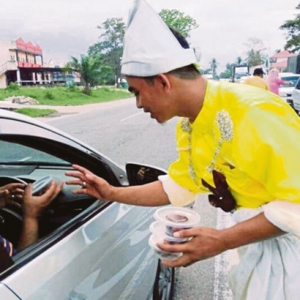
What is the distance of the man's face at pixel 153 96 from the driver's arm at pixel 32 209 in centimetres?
Answer: 82

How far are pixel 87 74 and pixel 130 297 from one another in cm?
2941

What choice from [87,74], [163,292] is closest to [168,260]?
[163,292]

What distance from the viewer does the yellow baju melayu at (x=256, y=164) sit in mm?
1282

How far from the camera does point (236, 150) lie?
134cm

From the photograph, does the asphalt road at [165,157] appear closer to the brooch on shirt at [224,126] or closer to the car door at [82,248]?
the brooch on shirt at [224,126]

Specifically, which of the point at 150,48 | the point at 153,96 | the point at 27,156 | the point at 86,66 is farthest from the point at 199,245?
the point at 86,66

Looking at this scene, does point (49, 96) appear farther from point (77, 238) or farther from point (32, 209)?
point (77, 238)

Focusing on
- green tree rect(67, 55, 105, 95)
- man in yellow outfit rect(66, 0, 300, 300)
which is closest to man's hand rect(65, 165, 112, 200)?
man in yellow outfit rect(66, 0, 300, 300)

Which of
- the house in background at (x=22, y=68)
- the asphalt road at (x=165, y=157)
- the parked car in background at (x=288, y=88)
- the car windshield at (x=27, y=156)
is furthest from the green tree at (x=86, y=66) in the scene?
the car windshield at (x=27, y=156)

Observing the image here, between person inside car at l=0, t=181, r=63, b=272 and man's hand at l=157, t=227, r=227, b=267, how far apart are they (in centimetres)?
66

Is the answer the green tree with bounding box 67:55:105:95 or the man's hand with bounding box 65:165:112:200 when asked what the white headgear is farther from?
the green tree with bounding box 67:55:105:95

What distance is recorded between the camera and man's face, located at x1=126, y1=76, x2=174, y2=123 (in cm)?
143

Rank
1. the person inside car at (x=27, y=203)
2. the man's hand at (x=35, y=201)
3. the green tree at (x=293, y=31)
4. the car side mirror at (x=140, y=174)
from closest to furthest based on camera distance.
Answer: the person inside car at (x=27, y=203) → the man's hand at (x=35, y=201) → the car side mirror at (x=140, y=174) → the green tree at (x=293, y=31)

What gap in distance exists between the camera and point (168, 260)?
56.7 inches
